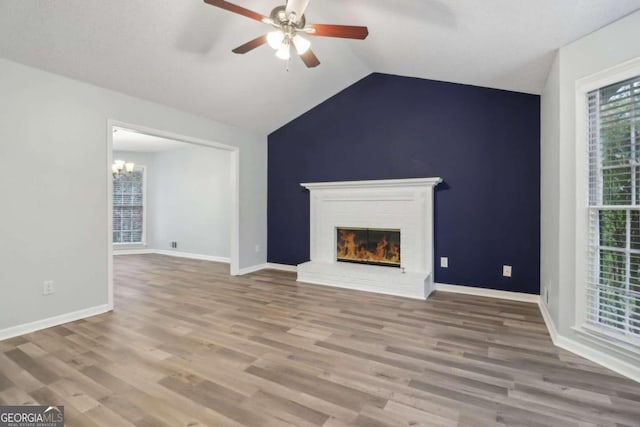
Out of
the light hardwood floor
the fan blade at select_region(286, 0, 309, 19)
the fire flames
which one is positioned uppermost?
the fan blade at select_region(286, 0, 309, 19)

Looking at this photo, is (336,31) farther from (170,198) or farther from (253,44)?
(170,198)

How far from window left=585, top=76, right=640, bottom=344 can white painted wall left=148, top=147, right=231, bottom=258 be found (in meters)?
5.71

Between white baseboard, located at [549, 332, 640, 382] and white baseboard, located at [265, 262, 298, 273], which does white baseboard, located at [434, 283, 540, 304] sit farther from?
white baseboard, located at [265, 262, 298, 273]

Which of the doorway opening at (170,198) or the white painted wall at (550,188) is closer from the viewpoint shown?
the white painted wall at (550,188)

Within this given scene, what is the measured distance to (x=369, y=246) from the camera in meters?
4.77

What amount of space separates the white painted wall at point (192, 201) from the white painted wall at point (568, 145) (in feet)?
17.9

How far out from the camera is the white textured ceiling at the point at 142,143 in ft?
19.5

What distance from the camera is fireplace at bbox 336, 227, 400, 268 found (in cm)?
456

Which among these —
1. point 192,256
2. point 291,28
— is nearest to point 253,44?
point 291,28

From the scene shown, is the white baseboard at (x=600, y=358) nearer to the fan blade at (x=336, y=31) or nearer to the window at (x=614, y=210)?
the window at (x=614, y=210)

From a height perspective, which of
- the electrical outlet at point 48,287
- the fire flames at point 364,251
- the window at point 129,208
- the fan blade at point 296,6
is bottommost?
the electrical outlet at point 48,287

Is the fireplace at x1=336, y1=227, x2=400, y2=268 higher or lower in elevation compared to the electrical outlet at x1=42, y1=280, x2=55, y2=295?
higher

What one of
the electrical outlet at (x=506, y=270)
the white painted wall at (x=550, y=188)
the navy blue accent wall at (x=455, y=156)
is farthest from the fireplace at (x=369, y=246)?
the white painted wall at (x=550, y=188)

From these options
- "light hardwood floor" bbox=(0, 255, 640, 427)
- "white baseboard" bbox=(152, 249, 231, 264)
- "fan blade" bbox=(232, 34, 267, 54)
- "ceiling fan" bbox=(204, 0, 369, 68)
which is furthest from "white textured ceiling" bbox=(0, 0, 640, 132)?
"white baseboard" bbox=(152, 249, 231, 264)
